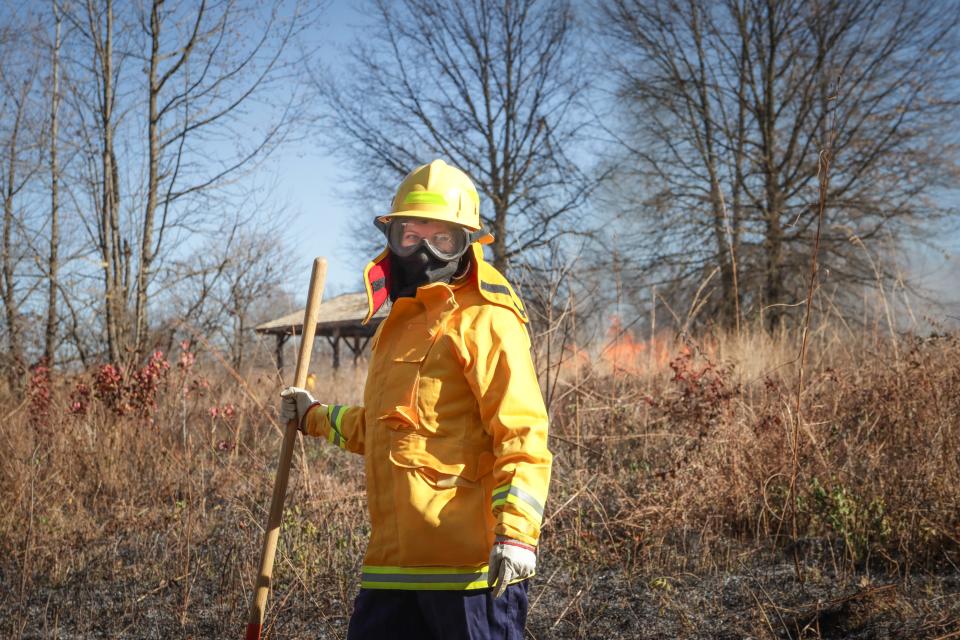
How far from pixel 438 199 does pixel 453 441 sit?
0.72 meters

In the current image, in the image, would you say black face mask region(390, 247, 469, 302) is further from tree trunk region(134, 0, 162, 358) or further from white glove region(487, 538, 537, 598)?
tree trunk region(134, 0, 162, 358)

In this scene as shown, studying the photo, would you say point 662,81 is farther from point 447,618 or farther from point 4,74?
point 447,618

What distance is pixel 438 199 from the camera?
2.22 meters

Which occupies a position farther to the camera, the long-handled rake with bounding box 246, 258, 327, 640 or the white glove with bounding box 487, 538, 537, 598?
the long-handled rake with bounding box 246, 258, 327, 640

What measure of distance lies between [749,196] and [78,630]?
13150 millimetres

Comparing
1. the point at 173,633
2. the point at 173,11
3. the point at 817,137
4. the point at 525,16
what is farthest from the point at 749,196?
the point at 173,633

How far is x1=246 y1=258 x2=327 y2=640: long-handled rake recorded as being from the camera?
2.33 metres

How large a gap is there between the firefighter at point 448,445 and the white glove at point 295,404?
400 millimetres

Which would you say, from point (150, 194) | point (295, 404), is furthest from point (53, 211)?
point (295, 404)

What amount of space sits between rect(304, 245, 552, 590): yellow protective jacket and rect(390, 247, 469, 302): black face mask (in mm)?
63

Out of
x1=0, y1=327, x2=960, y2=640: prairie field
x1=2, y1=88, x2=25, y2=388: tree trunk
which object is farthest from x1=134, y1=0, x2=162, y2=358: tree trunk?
x1=2, y1=88, x2=25, y2=388: tree trunk

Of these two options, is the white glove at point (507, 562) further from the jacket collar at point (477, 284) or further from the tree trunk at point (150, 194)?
the tree trunk at point (150, 194)

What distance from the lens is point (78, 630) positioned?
11.2 feet

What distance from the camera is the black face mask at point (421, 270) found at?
7.29 ft
